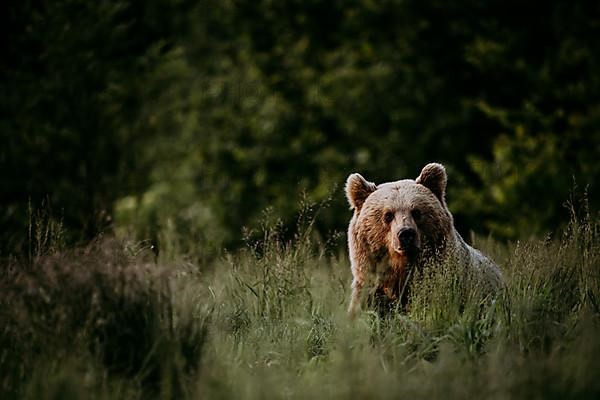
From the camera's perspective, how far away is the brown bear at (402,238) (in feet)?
18.9

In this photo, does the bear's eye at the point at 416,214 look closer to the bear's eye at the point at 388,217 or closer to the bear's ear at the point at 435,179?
the bear's eye at the point at 388,217

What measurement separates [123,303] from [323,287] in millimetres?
2373

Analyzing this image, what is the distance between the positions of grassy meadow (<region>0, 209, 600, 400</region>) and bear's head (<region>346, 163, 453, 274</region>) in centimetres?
26

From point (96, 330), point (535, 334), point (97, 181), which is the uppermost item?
point (97, 181)

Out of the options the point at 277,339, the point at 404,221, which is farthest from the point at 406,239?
the point at 277,339

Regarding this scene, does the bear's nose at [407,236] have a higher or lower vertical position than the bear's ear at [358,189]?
lower

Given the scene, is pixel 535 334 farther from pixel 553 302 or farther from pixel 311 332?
pixel 311 332

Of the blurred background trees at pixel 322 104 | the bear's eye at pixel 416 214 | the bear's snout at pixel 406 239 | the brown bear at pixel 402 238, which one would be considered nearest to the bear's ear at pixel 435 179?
the brown bear at pixel 402 238

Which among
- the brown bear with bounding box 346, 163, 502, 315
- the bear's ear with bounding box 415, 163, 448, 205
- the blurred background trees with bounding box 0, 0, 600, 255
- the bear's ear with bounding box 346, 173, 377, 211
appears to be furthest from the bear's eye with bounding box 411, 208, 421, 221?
the blurred background trees with bounding box 0, 0, 600, 255

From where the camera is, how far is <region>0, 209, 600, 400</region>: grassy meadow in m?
4.21

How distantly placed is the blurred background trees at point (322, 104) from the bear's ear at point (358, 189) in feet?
17.9

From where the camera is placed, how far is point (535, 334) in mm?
5027

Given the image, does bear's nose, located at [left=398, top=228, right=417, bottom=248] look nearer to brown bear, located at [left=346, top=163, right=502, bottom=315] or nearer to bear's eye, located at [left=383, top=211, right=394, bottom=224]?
brown bear, located at [left=346, top=163, right=502, bottom=315]

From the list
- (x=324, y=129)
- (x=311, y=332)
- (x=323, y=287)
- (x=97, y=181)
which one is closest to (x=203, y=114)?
(x=324, y=129)
